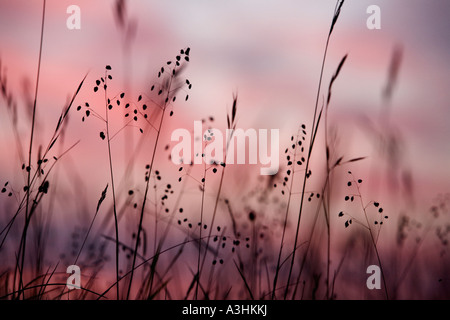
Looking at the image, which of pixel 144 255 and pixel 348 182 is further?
pixel 348 182

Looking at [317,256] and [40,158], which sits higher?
[40,158]

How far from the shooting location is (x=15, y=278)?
2256 millimetres

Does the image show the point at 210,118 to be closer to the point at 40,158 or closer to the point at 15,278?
the point at 40,158

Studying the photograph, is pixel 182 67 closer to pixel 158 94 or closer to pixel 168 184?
pixel 158 94
